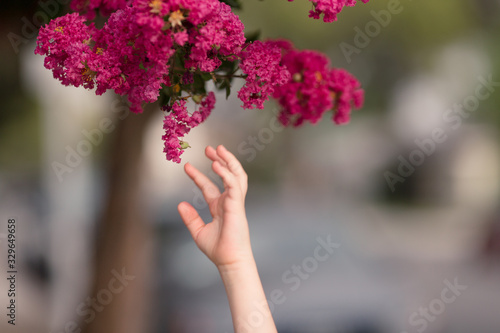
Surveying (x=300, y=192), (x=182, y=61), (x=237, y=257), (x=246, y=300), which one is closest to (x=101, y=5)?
(x=182, y=61)

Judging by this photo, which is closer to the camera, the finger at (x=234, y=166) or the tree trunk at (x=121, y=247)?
the finger at (x=234, y=166)

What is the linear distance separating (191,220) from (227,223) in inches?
8.6

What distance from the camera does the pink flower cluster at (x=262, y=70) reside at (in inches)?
55.8

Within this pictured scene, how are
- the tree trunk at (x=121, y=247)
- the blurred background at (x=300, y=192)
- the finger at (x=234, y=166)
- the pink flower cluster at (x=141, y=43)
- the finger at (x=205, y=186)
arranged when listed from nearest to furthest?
1. the pink flower cluster at (x=141, y=43)
2. the finger at (x=234, y=166)
3. the finger at (x=205, y=186)
4. the tree trunk at (x=121, y=247)
5. the blurred background at (x=300, y=192)

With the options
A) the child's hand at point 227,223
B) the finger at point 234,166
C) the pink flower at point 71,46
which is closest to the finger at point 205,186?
the child's hand at point 227,223

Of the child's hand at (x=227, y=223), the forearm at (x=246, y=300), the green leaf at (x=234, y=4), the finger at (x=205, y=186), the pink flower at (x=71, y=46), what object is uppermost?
the green leaf at (x=234, y=4)

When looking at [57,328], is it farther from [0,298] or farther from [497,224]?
[497,224]

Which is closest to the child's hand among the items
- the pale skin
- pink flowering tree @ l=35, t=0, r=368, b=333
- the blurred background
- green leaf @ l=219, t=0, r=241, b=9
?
the pale skin

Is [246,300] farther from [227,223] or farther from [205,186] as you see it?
[205,186]

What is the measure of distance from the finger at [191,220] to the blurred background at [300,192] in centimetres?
133

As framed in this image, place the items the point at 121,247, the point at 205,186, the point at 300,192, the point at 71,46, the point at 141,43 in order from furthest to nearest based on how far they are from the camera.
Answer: the point at 300,192 → the point at 121,247 → the point at 205,186 → the point at 71,46 → the point at 141,43

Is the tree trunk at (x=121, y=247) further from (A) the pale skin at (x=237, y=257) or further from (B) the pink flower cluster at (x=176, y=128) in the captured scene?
(B) the pink flower cluster at (x=176, y=128)

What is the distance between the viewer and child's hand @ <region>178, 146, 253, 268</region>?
1.66 m

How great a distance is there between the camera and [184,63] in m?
1.41
